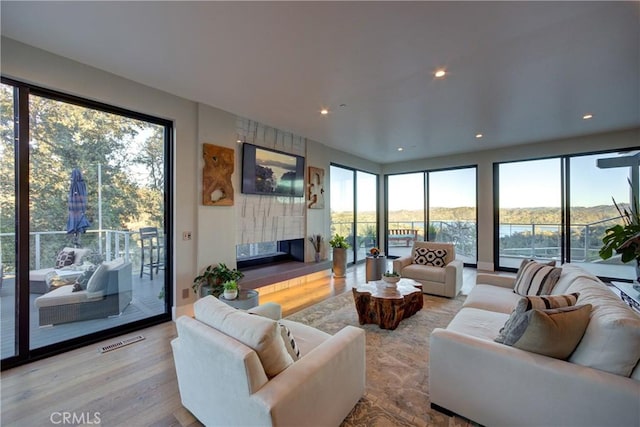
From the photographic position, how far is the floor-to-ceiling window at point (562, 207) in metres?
4.95

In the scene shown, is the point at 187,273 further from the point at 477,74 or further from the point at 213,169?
the point at 477,74

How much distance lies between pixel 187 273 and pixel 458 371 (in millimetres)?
3125

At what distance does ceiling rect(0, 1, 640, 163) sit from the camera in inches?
74.8

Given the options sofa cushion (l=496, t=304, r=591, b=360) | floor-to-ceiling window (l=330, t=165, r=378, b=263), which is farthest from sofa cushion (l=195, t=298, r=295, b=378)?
floor-to-ceiling window (l=330, t=165, r=378, b=263)

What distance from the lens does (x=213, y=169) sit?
142 inches

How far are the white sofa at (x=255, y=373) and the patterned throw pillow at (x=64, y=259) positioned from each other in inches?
74.7

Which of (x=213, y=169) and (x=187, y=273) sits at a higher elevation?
(x=213, y=169)

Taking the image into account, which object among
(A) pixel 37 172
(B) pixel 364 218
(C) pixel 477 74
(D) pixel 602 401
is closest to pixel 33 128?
(A) pixel 37 172

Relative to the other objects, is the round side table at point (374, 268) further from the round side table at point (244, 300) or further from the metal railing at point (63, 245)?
the metal railing at point (63, 245)

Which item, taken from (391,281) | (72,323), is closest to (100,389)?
(72,323)

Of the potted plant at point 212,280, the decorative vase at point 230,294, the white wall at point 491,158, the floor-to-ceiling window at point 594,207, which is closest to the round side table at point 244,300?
the decorative vase at point 230,294

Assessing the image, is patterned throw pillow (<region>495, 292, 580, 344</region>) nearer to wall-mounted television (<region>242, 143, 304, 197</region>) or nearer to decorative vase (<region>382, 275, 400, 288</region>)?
decorative vase (<region>382, 275, 400, 288</region>)

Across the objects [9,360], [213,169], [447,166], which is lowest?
[9,360]

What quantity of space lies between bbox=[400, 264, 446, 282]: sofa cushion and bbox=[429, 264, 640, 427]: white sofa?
2302 millimetres
